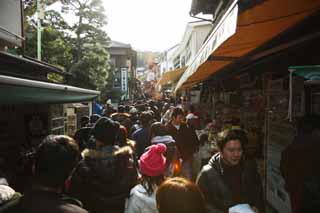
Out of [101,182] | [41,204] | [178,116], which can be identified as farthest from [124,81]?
[41,204]

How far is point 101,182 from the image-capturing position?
3760 mm

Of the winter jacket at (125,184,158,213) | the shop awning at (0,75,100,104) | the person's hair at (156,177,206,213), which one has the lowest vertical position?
the winter jacket at (125,184,158,213)

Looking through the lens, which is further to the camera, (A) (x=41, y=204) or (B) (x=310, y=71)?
(B) (x=310, y=71)

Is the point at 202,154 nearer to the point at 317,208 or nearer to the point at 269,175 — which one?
the point at 269,175

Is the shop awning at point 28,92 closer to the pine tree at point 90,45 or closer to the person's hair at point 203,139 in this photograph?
the person's hair at point 203,139

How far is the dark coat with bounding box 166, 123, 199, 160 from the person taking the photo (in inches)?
298

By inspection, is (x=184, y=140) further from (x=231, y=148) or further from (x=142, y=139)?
(x=231, y=148)

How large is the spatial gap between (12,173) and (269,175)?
426 centimetres

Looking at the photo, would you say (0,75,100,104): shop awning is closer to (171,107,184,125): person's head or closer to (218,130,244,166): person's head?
(218,130,244,166): person's head

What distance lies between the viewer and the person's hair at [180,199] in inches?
91.0

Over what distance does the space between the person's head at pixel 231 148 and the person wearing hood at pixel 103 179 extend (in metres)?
1.04

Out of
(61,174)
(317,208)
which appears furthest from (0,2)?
(317,208)

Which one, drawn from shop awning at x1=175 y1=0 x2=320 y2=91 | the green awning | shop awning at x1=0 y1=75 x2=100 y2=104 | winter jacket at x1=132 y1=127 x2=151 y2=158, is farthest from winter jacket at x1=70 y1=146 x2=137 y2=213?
winter jacket at x1=132 y1=127 x2=151 y2=158

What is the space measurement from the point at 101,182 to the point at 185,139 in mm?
4013
